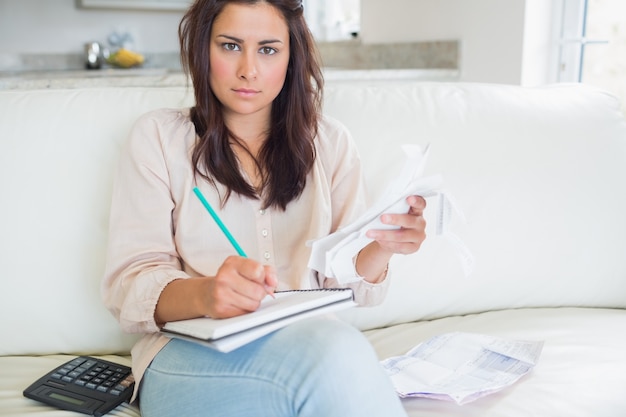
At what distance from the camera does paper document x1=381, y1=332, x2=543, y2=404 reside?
1.08 meters

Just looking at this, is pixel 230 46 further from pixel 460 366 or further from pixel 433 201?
pixel 460 366

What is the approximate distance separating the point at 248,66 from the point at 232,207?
0.25m

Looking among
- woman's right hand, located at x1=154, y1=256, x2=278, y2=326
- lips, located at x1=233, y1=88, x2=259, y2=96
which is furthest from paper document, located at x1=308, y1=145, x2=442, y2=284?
lips, located at x1=233, y1=88, x2=259, y2=96

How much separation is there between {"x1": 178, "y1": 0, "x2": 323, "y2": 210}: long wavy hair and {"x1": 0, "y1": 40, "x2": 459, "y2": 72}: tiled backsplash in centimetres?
149

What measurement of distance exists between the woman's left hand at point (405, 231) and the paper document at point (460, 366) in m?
0.22

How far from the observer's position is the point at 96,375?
1.11m

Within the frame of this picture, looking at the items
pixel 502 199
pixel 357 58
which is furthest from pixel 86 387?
pixel 357 58

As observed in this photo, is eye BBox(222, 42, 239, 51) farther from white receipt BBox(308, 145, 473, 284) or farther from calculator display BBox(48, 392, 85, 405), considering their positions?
calculator display BBox(48, 392, 85, 405)

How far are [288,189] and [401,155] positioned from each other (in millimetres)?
349

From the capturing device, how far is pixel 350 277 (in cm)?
108

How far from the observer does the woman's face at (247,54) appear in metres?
1.17

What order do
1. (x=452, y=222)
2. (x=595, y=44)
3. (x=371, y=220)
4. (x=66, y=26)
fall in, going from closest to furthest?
(x=371, y=220) → (x=452, y=222) → (x=595, y=44) → (x=66, y=26)

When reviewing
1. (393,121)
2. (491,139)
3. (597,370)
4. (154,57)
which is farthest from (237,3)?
(154,57)

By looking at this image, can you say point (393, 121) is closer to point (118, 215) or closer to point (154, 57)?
point (118, 215)
